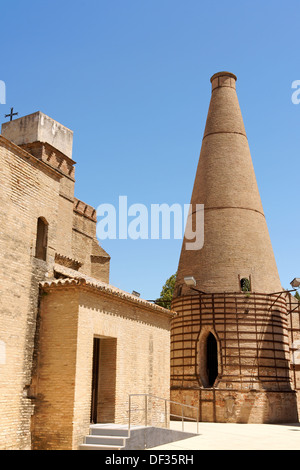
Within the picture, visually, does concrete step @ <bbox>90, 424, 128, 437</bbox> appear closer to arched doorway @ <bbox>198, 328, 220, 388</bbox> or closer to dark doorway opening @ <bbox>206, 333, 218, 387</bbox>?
arched doorway @ <bbox>198, 328, 220, 388</bbox>

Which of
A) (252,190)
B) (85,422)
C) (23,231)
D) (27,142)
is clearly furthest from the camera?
(252,190)

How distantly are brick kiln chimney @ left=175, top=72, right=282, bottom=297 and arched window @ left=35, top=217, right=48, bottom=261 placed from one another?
10.9 meters

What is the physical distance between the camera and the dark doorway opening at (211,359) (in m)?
22.5

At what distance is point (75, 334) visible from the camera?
11742mm

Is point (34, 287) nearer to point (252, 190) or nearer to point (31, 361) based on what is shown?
point (31, 361)

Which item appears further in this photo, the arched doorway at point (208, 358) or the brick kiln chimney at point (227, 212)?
the brick kiln chimney at point (227, 212)

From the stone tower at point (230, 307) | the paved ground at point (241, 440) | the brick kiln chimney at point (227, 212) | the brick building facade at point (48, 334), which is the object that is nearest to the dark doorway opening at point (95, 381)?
the brick building facade at point (48, 334)

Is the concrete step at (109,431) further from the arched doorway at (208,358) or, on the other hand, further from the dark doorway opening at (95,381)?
the arched doorway at (208,358)

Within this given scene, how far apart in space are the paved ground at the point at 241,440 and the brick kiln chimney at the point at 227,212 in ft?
22.0

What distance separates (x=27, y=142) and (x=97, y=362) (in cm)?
879

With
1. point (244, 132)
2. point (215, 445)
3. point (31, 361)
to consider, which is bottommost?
point (215, 445)

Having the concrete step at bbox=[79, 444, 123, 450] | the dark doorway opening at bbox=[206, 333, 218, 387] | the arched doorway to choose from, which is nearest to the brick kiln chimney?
the arched doorway

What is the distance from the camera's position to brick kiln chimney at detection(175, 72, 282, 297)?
2266cm
